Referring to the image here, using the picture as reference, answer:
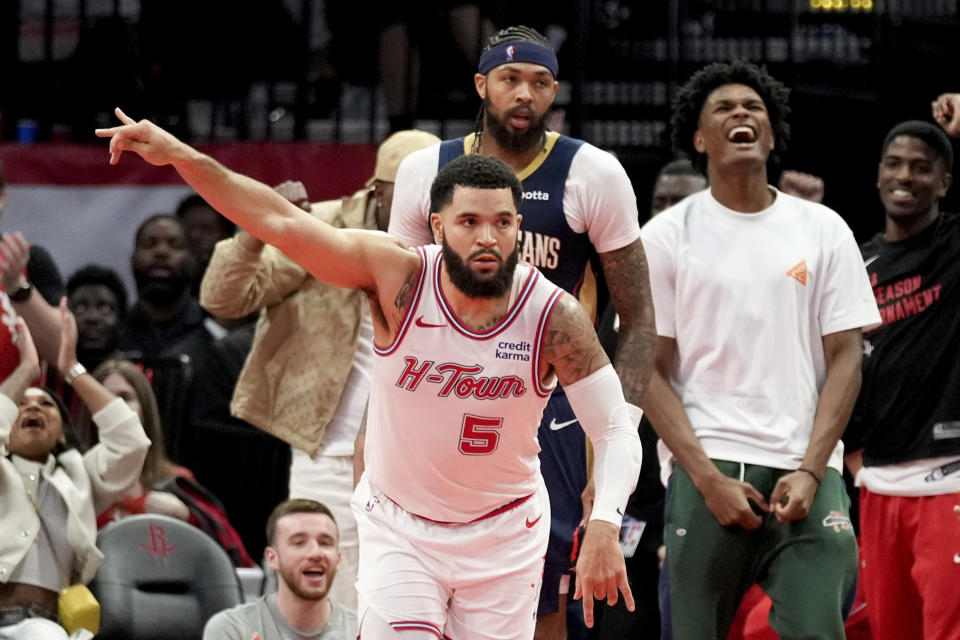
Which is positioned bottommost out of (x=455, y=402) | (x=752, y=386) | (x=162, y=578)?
(x=162, y=578)

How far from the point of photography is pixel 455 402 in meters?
4.59

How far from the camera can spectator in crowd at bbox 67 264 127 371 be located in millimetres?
7859

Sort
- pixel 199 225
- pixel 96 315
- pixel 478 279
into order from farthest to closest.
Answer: pixel 199 225
pixel 96 315
pixel 478 279

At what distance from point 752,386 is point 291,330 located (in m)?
2.05

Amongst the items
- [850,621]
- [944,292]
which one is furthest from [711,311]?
[850,621]

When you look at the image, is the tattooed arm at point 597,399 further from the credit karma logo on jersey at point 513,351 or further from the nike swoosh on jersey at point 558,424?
the nike swoosh on jersey at point 558,424

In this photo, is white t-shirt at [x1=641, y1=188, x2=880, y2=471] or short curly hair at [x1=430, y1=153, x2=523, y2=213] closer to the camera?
short curly hair at [x1=430, y1=153, x2=523, y2=213]

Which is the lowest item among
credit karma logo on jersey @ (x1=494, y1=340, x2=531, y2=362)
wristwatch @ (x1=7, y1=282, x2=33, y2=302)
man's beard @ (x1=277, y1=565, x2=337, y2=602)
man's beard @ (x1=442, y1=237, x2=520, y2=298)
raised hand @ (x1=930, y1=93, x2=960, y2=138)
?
man's beard @ (x1=277, y1=565, x2=337, y2=602)

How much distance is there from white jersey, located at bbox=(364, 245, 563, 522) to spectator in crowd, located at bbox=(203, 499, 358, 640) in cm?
158

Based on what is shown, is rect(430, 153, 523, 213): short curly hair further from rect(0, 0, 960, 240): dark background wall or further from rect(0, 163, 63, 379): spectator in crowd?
rect(0, 0, 960, 240): dark background wall

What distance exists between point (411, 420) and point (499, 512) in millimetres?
408

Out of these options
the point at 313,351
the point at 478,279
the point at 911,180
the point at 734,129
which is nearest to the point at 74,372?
the point at 313,351

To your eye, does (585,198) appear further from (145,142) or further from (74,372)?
(74,372)

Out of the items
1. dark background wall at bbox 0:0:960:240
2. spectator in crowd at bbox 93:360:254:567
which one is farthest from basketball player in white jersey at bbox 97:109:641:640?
dark background wall at bbox 0:0:960:240
